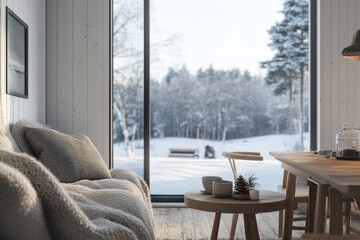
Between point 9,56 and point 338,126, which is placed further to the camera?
point 338,126

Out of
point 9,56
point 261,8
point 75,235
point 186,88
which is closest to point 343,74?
point 261,8

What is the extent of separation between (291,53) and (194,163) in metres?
1.48

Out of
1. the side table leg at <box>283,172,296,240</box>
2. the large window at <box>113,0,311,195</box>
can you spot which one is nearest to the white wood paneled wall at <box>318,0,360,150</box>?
the large window at <box>113,0,311,195</box>

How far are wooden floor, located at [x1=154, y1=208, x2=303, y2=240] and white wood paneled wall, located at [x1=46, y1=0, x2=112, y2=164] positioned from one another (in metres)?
0.82

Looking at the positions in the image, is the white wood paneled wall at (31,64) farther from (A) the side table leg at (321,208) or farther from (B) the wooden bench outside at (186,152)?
(A) the side table leg at (321,208)

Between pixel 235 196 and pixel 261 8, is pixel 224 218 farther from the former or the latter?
pixel 261 8

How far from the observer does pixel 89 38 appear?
14.5 feet

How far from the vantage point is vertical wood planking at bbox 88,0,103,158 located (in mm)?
4414

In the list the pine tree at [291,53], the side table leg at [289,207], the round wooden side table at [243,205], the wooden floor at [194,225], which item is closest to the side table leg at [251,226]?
the round wooden side table at [243,205]

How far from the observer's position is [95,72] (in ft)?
14.5

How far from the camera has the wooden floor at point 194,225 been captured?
11.7 feet

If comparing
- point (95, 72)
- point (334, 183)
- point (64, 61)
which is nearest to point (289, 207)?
point (334, 183)

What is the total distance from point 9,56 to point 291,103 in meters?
2.76

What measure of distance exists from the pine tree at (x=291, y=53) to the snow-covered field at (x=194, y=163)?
362 millimetres
